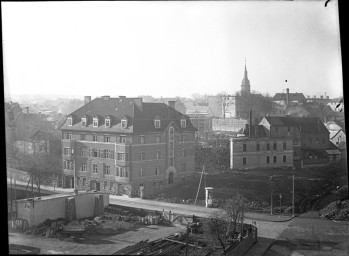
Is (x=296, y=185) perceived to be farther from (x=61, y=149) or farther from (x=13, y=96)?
(x=13, y=96)

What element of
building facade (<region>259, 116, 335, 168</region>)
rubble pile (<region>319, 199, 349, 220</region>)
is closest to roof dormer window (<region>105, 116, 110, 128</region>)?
building facade (<region>259, 116, 335, 168</region>)

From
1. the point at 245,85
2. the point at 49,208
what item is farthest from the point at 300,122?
the point at 49,208

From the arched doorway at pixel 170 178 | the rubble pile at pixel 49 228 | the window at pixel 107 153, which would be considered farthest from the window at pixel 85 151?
the arched doorway at pixel 170 178

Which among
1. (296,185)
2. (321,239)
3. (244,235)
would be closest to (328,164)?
(296,185)

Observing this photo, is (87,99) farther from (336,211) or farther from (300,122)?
(336,211)

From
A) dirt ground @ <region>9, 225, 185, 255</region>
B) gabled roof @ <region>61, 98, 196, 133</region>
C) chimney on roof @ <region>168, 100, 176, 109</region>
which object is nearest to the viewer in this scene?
dirt ground @ <region>9, 225, 185, 255</region>

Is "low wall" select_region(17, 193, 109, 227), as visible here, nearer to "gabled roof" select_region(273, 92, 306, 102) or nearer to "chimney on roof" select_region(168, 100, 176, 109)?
"chimney on roof" select_region(168, 100, 176, 109)

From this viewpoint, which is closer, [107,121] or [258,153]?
[107,121]
